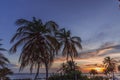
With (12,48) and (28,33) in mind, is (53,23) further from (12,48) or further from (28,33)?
(12,48)

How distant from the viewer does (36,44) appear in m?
34.6

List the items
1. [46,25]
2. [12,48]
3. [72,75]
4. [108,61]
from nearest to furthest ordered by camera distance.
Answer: [12,48]
[46,25]
[72,75]
[108,61]

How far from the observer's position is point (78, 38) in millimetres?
53562

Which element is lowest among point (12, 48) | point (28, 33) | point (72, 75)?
point (72, 75)

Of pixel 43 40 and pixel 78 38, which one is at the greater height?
pixel 78 38

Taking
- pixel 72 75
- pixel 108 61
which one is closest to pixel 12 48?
pixel 72 75

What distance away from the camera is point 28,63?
1366 inches

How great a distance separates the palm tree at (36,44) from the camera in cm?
3434

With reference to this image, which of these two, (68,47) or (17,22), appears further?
(68,47)

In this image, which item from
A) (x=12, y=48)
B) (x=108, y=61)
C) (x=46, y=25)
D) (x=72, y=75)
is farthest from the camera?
(x=108, y=61)

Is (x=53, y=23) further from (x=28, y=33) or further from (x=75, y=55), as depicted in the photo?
(x=75, y=55)

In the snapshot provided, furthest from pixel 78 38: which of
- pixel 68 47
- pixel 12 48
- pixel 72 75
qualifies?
pixel 12 48

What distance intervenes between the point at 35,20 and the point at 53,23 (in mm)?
2690

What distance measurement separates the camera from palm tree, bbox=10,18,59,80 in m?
34.3
